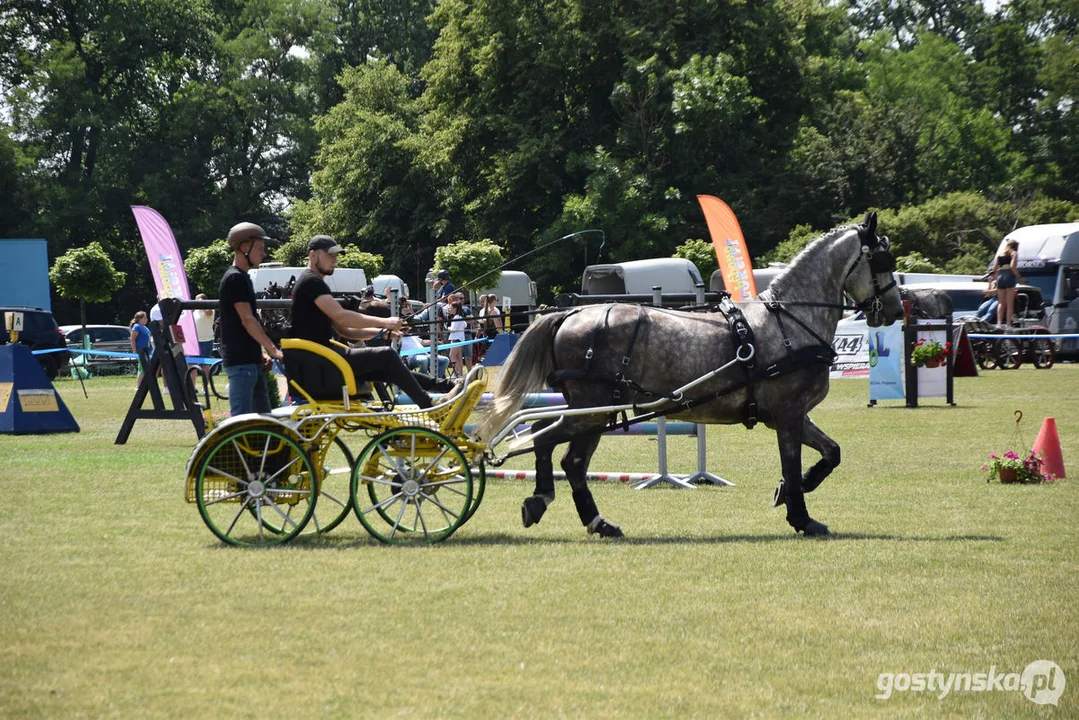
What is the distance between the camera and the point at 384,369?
888cm

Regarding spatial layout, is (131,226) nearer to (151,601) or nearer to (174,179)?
(174,179)

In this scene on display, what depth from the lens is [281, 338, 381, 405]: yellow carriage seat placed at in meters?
8.71

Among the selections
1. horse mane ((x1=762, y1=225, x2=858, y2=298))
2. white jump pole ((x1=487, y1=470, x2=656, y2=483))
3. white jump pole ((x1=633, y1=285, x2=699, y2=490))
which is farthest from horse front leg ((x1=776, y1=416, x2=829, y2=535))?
white jump pole ((x1=487, y1=470, x2=656, y2=483))

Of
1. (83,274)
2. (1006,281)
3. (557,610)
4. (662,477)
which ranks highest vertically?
(83,274)

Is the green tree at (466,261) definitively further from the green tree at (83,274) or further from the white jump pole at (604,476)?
the white jump pole at (604,476)

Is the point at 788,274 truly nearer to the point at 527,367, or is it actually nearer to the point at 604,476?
the point at 527,367

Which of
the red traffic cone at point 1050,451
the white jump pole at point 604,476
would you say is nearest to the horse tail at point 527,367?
the white jump pole at point 604,476

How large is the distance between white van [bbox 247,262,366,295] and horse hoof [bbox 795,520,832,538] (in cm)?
2734

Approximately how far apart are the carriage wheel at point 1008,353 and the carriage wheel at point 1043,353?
0.33 meters

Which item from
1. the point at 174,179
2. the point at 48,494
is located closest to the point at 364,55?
the point at 174,179

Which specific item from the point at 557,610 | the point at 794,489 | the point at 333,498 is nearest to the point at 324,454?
the point at 333,498

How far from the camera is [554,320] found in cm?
916

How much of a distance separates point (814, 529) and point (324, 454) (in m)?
3.31

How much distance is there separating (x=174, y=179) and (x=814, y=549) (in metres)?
54.1
